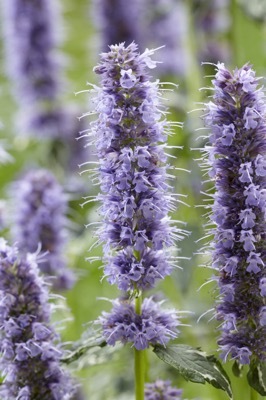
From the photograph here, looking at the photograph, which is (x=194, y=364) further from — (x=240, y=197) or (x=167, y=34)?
(x=167, y=34)

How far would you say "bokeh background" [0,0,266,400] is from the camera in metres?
3.61

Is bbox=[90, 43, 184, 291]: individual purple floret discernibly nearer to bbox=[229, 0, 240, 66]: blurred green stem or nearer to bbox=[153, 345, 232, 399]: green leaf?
bbox=[153, 345, 232, 399]: green leaf

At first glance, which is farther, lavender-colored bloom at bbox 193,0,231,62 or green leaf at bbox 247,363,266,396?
lavender-colored bloom at bbox 193,0,231,62

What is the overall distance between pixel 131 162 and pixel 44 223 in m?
1.59

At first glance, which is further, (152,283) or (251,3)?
(251,3)

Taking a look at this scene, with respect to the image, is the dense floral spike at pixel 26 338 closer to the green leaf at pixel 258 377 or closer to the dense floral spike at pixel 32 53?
the green leaf at pixel 258 377

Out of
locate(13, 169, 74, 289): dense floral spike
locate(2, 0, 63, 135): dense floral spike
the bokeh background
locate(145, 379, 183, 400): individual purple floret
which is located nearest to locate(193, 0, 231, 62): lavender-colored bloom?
the bokeh background

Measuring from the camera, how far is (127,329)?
2211mm

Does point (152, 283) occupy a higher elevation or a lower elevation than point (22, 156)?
lower

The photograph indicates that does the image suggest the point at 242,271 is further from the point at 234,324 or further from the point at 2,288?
the point at 2,288

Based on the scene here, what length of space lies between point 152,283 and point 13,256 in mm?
431

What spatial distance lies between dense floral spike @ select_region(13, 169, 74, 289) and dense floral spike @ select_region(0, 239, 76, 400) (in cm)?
115

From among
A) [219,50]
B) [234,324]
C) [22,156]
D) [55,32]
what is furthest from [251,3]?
[234,324]

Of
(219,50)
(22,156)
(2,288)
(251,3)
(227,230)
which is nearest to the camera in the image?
(227,230)
